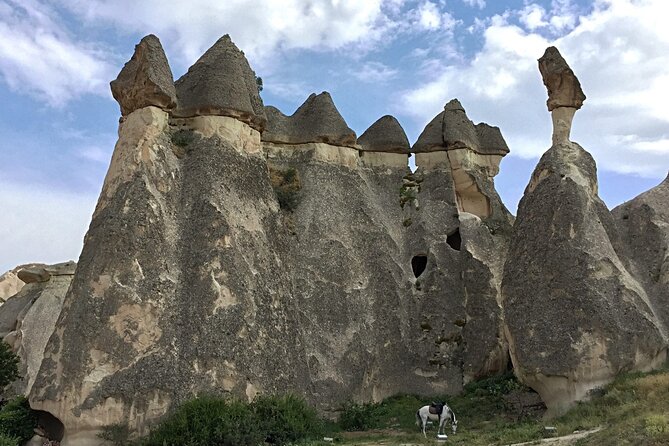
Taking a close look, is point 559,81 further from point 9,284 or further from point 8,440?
point 9,284

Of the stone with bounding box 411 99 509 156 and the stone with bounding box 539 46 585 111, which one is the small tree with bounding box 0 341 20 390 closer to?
the stone with bounding box 411 99 509 156

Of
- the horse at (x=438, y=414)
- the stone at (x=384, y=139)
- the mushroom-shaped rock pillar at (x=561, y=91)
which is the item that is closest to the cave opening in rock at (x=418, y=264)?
the stone at (x=384, y=139)

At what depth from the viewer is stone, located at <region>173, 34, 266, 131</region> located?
56.4ft

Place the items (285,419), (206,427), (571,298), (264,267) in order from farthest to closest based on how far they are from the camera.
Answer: (264,267) < (571,298) < (285,419) < (206,427)

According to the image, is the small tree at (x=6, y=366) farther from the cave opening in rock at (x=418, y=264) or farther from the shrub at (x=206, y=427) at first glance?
the cave opening in rock at (x=418, y=264)

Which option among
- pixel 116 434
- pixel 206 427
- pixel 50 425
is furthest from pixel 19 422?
pixel 206 427

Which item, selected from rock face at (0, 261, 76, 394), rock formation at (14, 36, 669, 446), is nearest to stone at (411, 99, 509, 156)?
rock formation at (14, 36, 669, 446)

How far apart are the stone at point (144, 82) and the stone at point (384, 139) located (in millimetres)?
8260

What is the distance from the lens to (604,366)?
46.1 feet

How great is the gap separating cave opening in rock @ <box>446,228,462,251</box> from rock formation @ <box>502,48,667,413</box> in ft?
14.9

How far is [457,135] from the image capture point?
76.0 ft

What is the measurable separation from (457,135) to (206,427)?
1448cm

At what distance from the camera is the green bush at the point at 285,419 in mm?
13078

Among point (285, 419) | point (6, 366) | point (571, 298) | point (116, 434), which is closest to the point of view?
point (116, 434)
